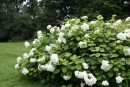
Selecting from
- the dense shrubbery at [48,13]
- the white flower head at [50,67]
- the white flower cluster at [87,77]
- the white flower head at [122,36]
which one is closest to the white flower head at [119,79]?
the white flower cluster at [87,77]

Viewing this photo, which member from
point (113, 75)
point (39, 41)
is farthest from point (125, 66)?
point (39, 41)

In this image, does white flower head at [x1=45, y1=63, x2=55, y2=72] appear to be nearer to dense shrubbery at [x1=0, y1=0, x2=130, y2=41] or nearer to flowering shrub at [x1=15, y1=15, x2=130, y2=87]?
flowering shrub at [x1=15, y1=15, x2=130, y2=87]

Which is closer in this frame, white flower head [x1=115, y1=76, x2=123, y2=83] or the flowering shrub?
white flower head [x1=115, y1=76, x2=123, y2=83]

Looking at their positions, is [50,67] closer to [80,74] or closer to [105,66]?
[80,74]

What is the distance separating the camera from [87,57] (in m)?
4.86

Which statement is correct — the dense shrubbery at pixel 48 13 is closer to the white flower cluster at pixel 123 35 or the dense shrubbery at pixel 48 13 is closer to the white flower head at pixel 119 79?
the white flower cluster at pixel 123 35

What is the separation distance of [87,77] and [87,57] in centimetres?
50

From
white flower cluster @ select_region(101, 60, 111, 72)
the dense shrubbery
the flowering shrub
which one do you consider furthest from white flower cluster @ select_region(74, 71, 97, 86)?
the dense shrubbery

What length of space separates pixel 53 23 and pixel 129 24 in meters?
19.7

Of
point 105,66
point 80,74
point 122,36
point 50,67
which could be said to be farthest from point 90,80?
point 122,36

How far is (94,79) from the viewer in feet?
14.5

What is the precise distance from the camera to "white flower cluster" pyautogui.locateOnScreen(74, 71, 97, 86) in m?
4.41

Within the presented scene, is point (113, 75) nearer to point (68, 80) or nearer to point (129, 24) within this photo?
point (68, 80)

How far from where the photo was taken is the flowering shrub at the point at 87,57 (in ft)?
15.1
